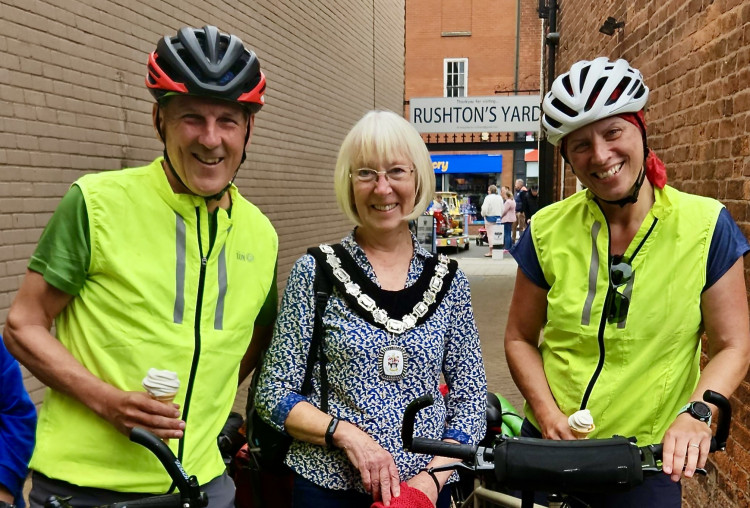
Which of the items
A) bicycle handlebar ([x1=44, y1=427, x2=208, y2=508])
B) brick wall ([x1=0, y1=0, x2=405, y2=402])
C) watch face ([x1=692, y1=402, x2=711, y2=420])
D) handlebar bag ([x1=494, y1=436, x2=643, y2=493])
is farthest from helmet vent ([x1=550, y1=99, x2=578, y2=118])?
brick wall ([x1=0, y1=0, x2=405, y2=402])

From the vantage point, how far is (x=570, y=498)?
1956 millimetres

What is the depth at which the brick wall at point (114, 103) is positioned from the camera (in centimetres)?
445

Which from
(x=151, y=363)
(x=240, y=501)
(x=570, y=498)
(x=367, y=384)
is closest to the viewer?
(x=151, y=363)

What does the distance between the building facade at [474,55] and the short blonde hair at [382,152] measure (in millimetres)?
27924

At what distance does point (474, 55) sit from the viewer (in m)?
31.1

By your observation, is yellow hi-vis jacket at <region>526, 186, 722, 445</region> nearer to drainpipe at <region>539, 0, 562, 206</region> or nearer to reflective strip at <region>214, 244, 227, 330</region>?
reflective strip at <region>214, 244, 227, 330</region>

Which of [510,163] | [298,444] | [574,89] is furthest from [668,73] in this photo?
[510,163]

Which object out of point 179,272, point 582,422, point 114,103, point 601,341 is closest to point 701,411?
point 582,422

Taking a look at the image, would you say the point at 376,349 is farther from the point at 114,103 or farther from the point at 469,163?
the point at 469,163

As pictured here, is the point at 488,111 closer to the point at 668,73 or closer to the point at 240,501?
the point at 668,73

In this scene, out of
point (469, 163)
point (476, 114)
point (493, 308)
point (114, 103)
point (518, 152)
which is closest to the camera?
point (114, 103)

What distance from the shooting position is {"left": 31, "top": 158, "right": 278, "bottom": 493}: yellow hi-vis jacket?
1.82m

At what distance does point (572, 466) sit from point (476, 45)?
3148 cm

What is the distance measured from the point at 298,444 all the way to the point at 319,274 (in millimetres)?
569
